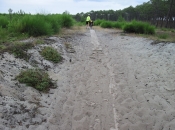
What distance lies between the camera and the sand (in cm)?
353

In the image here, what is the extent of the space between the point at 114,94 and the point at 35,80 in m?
1.60

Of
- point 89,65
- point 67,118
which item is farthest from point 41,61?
point 67,118

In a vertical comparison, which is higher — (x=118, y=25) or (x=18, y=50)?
(x=18, y=50)

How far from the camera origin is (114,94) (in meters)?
4.66

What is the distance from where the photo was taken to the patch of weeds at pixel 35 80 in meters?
4.46

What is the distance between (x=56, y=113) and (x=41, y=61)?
2.47 m

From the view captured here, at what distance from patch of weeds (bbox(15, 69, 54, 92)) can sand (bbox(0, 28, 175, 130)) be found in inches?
7.0

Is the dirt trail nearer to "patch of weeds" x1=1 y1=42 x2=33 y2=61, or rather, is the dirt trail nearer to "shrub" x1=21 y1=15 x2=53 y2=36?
"patch of weeds" x1=1 y1=42 x2=33 y2=61

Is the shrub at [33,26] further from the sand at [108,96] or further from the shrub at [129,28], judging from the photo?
the shrub at [129,28]

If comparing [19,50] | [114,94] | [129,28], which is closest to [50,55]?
[19,50]

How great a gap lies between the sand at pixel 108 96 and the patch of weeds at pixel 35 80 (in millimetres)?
178

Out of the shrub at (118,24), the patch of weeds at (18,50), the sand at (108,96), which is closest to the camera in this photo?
the sand at (108,96)

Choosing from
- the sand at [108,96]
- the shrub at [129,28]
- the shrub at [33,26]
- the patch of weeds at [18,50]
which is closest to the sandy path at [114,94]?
the sand at [108,96]

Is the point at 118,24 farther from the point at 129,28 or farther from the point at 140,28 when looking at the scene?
the point at 140,28
